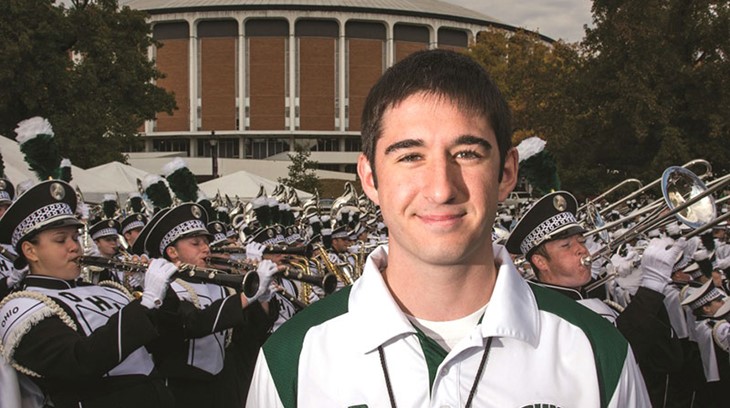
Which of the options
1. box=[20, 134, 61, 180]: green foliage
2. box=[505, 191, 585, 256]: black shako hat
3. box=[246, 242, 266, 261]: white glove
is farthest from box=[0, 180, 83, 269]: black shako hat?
box=[505, 191, 585, 256]: black shako hat

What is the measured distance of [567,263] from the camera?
535 cm

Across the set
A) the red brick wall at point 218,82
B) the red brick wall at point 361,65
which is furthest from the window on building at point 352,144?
the red brick wall at point 218,82

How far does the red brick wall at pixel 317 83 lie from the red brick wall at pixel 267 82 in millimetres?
1933

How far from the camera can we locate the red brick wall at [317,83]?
258ft

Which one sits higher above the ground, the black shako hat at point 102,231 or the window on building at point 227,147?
the black shako hat at point 102,231

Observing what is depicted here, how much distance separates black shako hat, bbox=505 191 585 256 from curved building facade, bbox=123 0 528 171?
72.4 meters

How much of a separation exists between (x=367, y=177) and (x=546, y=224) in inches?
123

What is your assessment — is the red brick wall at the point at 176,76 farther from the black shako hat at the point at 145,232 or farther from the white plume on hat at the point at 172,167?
the black shako hat at the point at 145,232

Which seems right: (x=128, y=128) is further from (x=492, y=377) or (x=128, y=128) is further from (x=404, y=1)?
(x=404, y=1)

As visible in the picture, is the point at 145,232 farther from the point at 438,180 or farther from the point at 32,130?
the point at 438,180

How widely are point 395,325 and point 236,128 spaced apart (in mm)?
78843

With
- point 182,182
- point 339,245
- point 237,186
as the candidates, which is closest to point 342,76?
point 237,186

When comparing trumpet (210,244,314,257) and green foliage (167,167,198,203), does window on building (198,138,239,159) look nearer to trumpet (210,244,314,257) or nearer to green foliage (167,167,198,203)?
green foliage (167,167,198,203)

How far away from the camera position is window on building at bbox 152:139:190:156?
8238 centimetres
